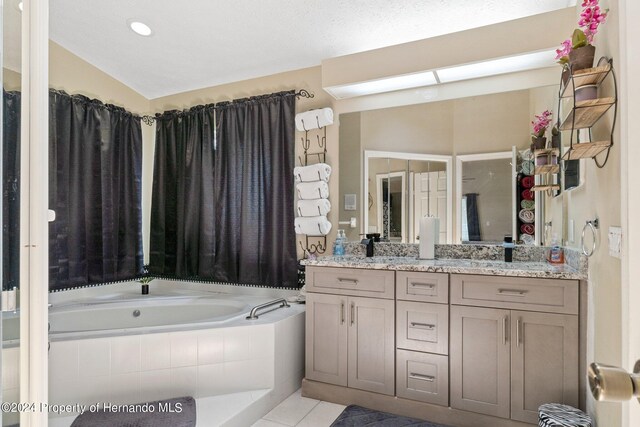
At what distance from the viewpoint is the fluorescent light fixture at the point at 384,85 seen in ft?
8.24

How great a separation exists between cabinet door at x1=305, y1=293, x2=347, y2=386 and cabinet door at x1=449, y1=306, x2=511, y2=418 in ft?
2.24

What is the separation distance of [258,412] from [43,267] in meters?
1.76

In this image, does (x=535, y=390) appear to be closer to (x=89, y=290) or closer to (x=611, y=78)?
(x=611, y=78)

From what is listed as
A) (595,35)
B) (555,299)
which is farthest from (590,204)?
(595,35)

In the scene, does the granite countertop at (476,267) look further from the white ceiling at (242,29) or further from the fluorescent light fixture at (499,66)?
the white ceiling at (242,29)

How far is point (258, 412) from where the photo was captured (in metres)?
2.19

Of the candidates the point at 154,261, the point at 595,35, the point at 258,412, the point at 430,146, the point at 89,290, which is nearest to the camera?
the point at 595,35

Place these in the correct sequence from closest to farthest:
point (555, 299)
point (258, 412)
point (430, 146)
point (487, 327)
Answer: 1. point (555, 299)
2. point (487, 327)
3. point (258, 412)
4. point (430, 146)

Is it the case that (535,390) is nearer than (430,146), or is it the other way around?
(535,390)

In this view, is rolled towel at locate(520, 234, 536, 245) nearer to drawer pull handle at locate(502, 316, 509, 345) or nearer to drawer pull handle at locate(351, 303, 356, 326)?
drawer pull handle at locate(502, 316, 509, 345)

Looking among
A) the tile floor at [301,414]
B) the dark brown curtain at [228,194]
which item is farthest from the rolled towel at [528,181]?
the tile floor at [301,414]

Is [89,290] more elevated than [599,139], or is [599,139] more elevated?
Result: [599,139]

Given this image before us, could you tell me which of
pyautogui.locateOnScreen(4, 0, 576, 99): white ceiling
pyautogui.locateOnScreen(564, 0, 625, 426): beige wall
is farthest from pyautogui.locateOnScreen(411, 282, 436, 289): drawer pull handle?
pyautogui.locateOnScreen(4, 0, 576, 99): white ceiling

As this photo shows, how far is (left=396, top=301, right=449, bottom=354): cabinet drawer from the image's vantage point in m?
2.06
